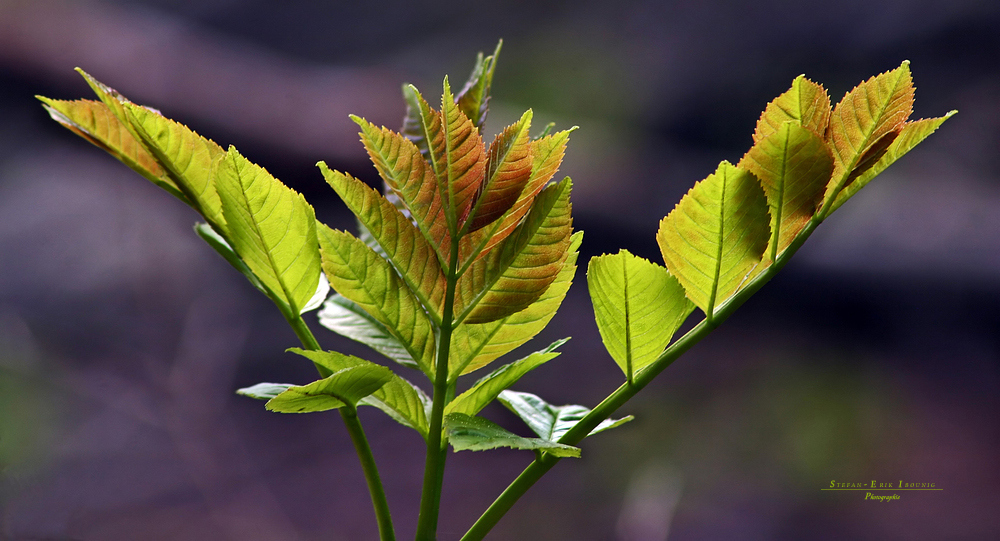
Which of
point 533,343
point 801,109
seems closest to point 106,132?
point 801,109

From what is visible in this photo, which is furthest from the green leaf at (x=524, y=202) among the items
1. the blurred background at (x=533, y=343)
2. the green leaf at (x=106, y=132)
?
the blurred background at (x=533, y=343)

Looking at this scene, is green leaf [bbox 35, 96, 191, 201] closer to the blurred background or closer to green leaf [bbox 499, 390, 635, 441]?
green leaf [bbox 499, 390, 635, 441]

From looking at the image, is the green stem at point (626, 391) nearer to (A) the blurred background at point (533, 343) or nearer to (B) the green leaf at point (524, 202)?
(B) the green leaf at point (524, 202)

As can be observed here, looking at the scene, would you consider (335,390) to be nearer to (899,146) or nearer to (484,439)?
(484,439)

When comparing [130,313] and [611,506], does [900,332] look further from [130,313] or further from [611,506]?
[130,313]

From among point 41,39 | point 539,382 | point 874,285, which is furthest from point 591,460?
point 41,39

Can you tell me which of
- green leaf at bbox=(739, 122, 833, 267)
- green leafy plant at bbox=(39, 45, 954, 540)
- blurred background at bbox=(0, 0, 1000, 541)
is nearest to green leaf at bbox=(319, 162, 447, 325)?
green leafy plant at bbox=(39, 45, 954, 540)
